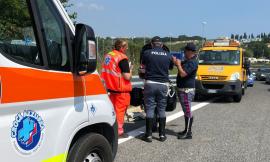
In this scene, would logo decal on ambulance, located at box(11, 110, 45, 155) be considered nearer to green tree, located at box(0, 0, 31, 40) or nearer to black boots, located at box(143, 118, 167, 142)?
green tree, located at box(0, 0, 31, 40)

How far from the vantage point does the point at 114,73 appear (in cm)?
727

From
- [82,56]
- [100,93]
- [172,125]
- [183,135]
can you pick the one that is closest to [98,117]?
[100,93]

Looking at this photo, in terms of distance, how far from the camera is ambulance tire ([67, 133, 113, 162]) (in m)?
3.84

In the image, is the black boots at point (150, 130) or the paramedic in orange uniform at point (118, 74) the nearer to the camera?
the paramedic in orange uniform at point (118, 74)

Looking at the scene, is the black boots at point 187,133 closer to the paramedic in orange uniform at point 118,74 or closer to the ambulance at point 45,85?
the paramedic in orange uniform at point 118,74

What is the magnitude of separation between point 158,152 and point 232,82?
28.5 feet

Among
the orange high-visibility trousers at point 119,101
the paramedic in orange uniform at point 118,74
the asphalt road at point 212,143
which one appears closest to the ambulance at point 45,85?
the asphalt road at point 212,143

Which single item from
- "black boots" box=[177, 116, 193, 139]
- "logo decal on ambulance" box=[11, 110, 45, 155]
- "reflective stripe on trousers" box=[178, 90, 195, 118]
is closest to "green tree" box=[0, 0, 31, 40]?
"logo decal on ambulance" box=[11, 110, 45, 155]

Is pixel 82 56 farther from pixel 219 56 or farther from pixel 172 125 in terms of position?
pixel 219 56

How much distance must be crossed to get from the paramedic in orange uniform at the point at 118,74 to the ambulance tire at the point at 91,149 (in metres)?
2.89

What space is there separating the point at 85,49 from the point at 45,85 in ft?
1.59

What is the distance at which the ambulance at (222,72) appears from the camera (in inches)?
597

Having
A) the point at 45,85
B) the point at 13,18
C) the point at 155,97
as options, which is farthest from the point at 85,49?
the point at 155,97

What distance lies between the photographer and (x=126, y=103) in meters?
7.62
